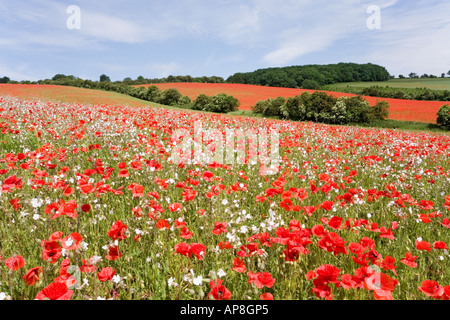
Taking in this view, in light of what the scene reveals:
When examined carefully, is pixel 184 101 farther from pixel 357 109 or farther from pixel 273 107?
pixel 357 109

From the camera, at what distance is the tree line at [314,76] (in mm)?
78037

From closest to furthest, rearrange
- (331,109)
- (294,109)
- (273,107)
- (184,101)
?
(331,109) → (294,109) → (273,107) → (184,101)

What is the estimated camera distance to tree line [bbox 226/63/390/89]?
3072 inches

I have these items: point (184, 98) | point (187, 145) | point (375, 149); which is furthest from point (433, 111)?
point (187, 145)

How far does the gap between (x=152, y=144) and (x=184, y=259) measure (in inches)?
125

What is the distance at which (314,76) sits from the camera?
79.8 metres

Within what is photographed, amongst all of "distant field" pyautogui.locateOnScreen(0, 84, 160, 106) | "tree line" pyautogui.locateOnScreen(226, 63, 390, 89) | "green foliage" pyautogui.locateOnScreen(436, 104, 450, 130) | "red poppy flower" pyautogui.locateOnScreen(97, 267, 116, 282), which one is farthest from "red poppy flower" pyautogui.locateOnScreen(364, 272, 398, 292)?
"tree line" pyautogui.locateOnScreen(226, 63, 390, 89)

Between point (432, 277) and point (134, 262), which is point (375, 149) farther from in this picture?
point (134, 262)

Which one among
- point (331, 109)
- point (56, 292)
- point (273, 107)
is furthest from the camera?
point (273, 107)

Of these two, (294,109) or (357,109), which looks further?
(294,109)

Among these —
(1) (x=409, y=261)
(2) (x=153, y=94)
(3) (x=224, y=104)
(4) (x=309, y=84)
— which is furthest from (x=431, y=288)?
(4) (x=309, y=84)

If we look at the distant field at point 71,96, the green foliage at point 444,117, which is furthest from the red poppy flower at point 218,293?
the green foliage at point 444,117

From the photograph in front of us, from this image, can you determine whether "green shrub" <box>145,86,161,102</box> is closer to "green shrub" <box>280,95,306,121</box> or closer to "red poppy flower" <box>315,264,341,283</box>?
"green shrub" <box>280,95,306,121</box>

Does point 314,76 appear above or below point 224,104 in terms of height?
above
